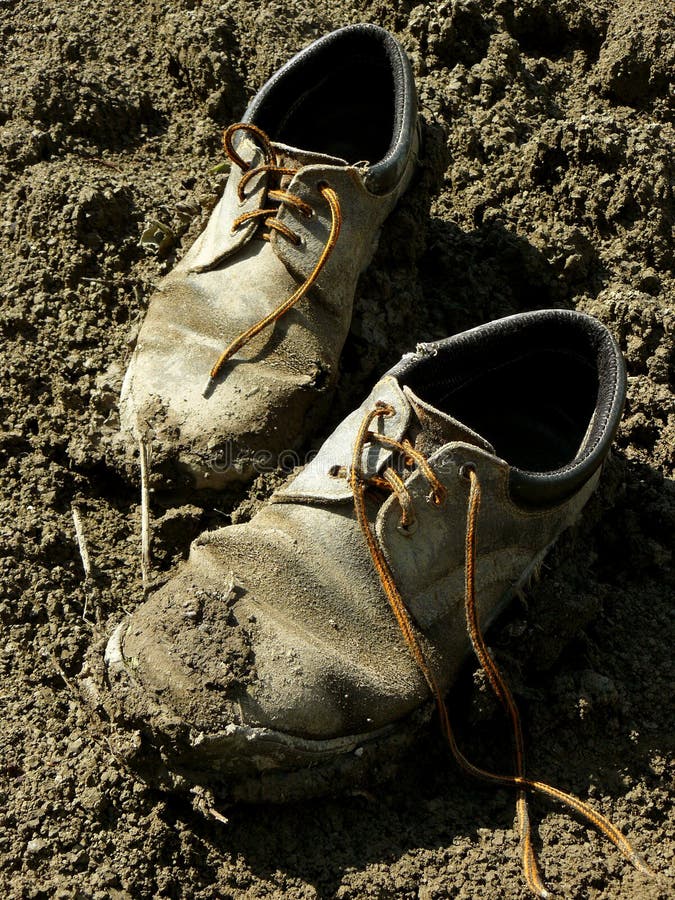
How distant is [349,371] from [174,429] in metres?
0.57

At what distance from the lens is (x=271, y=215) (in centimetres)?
301

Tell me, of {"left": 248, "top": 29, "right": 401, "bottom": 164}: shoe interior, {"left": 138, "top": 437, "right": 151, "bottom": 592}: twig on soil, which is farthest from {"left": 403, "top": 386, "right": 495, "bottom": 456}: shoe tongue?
{"left": 248, "top": 29, "right": 401, "bottom": 164}: shoe interior

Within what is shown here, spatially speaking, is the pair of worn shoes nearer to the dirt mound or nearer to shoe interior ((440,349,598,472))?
shoe interior ((440,349,598,472))

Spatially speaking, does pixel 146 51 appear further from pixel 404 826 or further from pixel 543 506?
pixel 404 826

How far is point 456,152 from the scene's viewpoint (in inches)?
148

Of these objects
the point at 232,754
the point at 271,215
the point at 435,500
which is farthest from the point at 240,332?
the point at 232,754

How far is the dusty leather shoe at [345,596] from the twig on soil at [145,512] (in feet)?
0.73

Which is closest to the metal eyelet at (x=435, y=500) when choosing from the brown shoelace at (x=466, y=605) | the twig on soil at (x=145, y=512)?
the brown shoelace at (x=466, y=605)

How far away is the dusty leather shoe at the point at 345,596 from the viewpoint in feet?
7.26

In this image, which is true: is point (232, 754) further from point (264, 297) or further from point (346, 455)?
point (264, 297)

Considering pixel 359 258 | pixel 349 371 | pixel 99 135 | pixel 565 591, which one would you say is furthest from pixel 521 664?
pixel 99 135

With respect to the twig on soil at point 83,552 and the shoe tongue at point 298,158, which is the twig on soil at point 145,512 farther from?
the shoe tongue at point 298,158

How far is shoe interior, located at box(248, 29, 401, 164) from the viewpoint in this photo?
3.27 metres

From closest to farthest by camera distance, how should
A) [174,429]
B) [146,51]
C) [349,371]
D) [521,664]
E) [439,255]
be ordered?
[521,664] < [174,429] < [349,371] < [439,255] < [146,51]
